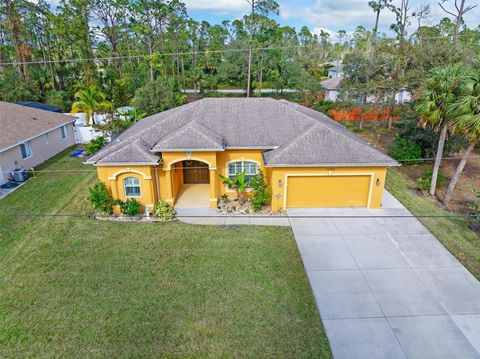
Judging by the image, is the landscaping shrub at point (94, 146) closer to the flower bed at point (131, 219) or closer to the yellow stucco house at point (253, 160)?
the yellow stucco house at point (253, 160)

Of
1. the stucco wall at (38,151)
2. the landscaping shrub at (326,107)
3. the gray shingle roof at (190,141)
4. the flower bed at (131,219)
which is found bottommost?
the flower bed at (131,219)

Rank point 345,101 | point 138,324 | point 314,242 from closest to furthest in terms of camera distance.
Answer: point 138,324 < point 314,242 < point 345,101

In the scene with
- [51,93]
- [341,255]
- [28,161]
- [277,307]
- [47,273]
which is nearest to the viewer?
[277,307]

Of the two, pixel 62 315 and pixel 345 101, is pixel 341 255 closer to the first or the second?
pixel 62 315

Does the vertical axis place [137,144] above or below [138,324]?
above

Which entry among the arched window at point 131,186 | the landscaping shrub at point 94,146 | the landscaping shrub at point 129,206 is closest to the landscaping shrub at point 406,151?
the arched window at point 131,186

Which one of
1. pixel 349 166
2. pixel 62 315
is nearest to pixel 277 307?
pixel 62 315

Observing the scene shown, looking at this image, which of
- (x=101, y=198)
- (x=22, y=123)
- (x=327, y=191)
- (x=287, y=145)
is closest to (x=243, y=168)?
(x=287, y=145)

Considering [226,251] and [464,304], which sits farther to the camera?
[226,251]
